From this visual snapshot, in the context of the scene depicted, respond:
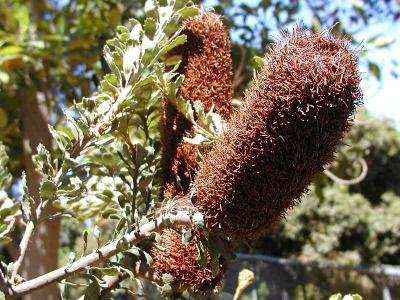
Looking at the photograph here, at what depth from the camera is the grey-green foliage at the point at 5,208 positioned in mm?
1470

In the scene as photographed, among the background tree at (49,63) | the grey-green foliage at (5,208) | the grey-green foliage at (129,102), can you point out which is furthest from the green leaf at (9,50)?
the grey-green foliage at (129,102)

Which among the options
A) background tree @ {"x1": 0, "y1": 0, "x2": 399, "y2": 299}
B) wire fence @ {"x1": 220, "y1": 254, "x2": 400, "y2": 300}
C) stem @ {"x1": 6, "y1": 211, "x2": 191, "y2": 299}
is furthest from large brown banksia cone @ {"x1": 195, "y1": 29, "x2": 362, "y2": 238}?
wire fence @ {"x1": 220, "y1": 254, "x2": 400, "y2": 300}

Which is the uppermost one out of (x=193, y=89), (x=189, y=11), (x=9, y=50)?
(x=9, y=50)

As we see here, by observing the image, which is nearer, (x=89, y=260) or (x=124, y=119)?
(x=89, y=260)

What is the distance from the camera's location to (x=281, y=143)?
104 centimetres

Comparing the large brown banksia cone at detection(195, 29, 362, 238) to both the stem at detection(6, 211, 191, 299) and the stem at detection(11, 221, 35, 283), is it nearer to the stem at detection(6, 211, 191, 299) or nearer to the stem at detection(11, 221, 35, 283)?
the stem at detection(6, 211, 191, 299)

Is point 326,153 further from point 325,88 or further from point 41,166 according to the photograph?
point 41,166

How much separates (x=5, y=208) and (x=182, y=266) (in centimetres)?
61

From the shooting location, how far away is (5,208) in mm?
1613

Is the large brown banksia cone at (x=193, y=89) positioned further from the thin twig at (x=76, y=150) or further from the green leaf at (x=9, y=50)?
the green leaf at (x=9, y=50)

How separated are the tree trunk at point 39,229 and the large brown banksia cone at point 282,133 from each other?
1999 millimetres

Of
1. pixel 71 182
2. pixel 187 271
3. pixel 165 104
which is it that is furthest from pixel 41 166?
pixel 187 271

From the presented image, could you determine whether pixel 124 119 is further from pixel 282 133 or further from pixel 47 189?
pixel 282 133

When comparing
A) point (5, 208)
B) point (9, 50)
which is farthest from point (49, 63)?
point (5, 208)
